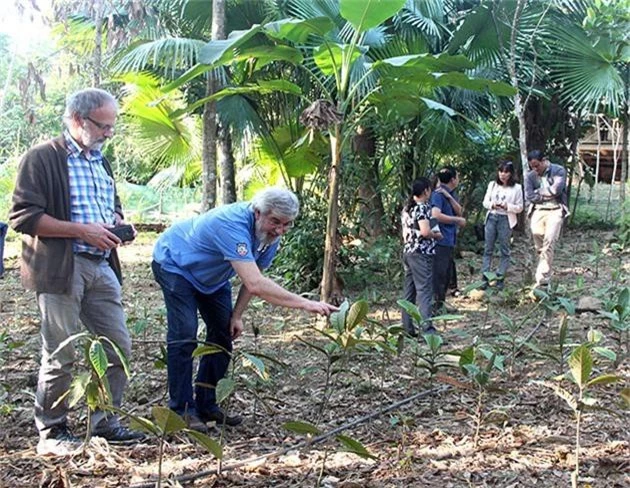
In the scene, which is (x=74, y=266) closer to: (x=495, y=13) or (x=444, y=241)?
(x=444, y=241)

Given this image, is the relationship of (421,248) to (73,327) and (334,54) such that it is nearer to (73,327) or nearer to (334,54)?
(334,54)

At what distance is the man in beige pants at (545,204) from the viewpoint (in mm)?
7172

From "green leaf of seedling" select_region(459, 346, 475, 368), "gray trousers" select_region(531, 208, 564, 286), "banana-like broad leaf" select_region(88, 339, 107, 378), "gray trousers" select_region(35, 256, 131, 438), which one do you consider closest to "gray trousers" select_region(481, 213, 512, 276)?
"gray trousers" select_region(531, 208, 564, 286)

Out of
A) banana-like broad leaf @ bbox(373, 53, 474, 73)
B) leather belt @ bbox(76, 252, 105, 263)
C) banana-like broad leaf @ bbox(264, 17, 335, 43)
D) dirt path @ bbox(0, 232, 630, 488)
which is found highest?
banana-like broad leaf @ bbox(264, 17, 335, 43)

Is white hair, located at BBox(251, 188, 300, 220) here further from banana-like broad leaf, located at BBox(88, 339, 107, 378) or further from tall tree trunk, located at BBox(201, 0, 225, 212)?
tall tree trunk, located at BBox(201, 0, 225, 212)

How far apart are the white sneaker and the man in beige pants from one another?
513 centimetres

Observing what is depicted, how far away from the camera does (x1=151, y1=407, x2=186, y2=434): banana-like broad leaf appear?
7.77ft

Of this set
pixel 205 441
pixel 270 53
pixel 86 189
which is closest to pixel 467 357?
pixel 205 441

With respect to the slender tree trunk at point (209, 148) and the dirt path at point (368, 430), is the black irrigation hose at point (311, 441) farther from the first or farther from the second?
the slender tree trunk at point (209, 148)

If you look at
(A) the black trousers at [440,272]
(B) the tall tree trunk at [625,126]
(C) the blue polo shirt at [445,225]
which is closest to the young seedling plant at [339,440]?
(A) the black trousers at [440,272]

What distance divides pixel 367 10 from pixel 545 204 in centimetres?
304

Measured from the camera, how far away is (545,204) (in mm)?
7223

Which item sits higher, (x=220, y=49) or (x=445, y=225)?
(x=220, y=49)

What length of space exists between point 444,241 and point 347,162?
1856 millimetres
